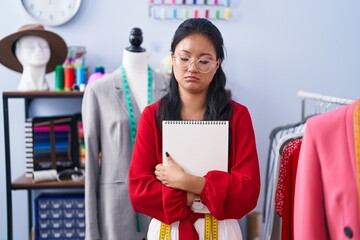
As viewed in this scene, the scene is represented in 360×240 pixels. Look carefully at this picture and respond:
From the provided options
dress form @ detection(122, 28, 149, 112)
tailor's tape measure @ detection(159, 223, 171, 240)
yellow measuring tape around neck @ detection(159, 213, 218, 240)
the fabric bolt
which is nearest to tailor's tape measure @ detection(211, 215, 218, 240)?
yellow measuring tape around neck @ detection(159, 213, 218, 240)

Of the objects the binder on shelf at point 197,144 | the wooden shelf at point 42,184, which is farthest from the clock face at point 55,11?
the binder on shelf at point 197,144

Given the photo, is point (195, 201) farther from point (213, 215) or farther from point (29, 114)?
point (29, 114)

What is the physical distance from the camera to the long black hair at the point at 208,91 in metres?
0.99

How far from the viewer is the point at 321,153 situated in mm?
820

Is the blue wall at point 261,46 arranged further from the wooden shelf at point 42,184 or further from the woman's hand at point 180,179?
the woman's hand at point 180,179

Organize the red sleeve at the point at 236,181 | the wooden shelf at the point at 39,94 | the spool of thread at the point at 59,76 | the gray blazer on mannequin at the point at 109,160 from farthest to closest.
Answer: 1. the spool of thread at the point at 59,76
2. the wooden shelf at the point at 39,94
3. the gray blazer on mannequin at the point at 109,160
4. the red sleeve at the point at 236,181

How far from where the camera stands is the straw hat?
1715mm

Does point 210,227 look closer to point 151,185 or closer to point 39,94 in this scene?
point 151,185

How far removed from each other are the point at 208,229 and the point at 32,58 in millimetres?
1234

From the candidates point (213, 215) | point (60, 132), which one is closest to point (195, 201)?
point (213, 215)

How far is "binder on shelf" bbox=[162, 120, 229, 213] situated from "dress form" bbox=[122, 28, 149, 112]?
478 mm

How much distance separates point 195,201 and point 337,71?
1.60 meters

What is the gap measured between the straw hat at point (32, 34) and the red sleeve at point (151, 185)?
3.12 ft

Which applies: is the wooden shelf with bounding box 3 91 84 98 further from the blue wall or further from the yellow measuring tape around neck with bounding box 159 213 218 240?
the yellow measuring tape around neck with bounding box 159 213 218 240
